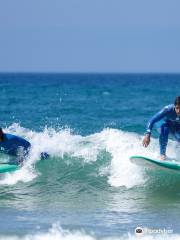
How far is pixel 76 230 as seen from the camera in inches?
372

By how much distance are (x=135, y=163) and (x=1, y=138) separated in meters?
2.41

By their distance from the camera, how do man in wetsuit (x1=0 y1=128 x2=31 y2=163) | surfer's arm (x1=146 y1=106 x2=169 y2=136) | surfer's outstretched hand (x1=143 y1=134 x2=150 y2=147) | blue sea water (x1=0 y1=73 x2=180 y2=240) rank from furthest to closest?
man in wetsuit (x1=0 y1=128 x2=31 y2=163) < surfer's arm (x1=146 y1=106 x2=169 y2=136) < surfer's outstretched hand (x1=143 y1=134 x2=150 y2=147) < blue sea water (x1=0 y1=73 x2=180 y2=240)

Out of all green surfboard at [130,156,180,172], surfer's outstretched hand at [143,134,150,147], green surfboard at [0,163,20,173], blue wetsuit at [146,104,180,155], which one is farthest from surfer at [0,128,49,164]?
blue wetsuit at [146,104,180,155]

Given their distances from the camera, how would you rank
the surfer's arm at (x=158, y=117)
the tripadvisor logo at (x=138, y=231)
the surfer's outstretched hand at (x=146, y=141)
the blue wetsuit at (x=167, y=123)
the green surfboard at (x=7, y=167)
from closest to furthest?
the tripadvisor logo at (x=138, y=231) < the surfer's outstretched hand at (x=146, y=141) < the surfer's arm at (x=158, y=117) < the blue wetsuit at (x=167, y=123) < the green surfboard at (x=7, y=167)

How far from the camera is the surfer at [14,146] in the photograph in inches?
477

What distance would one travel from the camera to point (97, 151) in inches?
579

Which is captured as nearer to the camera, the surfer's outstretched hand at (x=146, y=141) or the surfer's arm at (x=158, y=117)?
the surfer's outstretched hand at (x=146, y=141)

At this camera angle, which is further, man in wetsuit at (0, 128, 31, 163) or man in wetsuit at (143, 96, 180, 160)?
man in wetsuit at (0, 128, 31, 163)

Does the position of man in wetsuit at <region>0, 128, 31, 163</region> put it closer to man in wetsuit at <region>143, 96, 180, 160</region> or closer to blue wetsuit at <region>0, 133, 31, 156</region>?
blue wetsuit at <region>0, 133, 31, 156</region>

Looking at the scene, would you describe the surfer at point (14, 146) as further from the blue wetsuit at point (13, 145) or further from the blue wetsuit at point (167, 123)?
the blue wetsuit at point (167, 123)

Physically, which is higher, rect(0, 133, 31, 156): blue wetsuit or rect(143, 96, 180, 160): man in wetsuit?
rect(143, 96, 180, 160): man in wetsuit

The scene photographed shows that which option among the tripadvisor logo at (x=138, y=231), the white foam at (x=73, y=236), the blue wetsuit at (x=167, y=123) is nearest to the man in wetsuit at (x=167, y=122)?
the blue wetsuit at (x=167, y=123)

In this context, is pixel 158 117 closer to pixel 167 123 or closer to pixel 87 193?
pixel 167 123

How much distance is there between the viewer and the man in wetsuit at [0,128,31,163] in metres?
12.1
